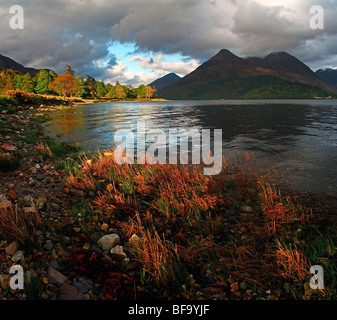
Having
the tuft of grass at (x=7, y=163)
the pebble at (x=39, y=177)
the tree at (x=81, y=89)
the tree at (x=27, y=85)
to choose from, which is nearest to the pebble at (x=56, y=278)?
the pebble at (x=39, y=177)

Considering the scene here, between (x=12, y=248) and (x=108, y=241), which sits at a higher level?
(x=12, y=248)

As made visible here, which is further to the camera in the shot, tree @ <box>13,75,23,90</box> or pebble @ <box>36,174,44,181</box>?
tree @ <box>13,75,23,90</box>

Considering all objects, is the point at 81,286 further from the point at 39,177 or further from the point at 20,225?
the point at 39,177

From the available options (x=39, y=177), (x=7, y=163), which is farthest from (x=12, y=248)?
(x=7, y=163)

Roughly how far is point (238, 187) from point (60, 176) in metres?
8.03

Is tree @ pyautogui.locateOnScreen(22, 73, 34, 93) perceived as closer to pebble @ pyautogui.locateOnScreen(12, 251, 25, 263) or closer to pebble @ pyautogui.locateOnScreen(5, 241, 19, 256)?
pebble @ pyautogui.locateOnScreen(5, 241, 19, 256)

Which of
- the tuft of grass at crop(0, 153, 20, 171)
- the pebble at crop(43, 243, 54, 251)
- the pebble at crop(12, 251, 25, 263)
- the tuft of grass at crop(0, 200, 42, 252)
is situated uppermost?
the tuft of grass at crop(0, 153, 20, 171)

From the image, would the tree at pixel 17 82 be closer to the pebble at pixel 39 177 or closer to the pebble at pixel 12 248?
the pebble at pixel 39 177

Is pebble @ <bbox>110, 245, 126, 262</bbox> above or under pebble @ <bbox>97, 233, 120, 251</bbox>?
under

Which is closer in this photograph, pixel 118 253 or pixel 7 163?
pixel 118 253

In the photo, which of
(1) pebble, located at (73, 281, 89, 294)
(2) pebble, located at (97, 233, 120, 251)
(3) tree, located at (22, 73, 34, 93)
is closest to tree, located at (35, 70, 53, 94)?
(3) tree, located at (22, 73, 34, 93)
